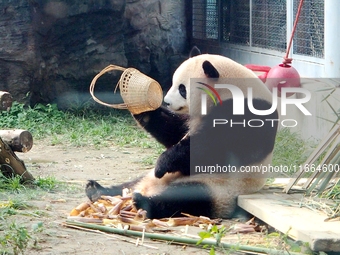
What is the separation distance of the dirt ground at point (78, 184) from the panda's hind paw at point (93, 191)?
18cm

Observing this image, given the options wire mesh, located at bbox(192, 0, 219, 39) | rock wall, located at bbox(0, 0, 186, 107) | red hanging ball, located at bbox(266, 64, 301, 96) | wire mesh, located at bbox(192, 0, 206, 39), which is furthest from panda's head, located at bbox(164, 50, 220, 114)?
wire mesh, located at bbox(192, 0, 206, 39)

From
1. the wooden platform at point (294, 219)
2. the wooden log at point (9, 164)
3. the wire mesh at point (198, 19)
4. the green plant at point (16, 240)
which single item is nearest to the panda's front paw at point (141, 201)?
the wooden platform at point (294, 219)

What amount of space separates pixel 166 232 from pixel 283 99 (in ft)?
7.67

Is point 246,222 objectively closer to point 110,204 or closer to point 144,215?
point 144,215

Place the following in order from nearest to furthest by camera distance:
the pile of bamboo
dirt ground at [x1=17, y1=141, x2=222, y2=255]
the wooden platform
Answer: the wooden platform < dirt ground at [x1=17, y1=141, x2=222, y2=255] < the pile of bamboo

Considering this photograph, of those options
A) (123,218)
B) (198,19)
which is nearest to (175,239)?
(123,218)

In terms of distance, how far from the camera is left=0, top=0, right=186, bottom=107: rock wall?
9219 millimetres

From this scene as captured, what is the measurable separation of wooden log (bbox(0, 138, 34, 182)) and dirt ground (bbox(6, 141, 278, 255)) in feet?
1.07

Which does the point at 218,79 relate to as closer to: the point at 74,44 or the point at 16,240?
the point at 16,240

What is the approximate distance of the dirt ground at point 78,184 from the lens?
11.8 ft

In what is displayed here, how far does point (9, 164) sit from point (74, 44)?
4865mm

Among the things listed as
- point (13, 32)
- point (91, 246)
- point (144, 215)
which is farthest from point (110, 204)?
point (13, 32)

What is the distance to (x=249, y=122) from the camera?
4332 millimetres

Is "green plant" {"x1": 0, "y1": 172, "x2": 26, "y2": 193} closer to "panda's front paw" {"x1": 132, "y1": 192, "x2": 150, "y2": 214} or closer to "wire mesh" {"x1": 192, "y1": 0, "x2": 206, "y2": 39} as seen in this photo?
"panda's front paw" {"x1": 132, "y1": 192, "x2": 150, "y2": 214}
